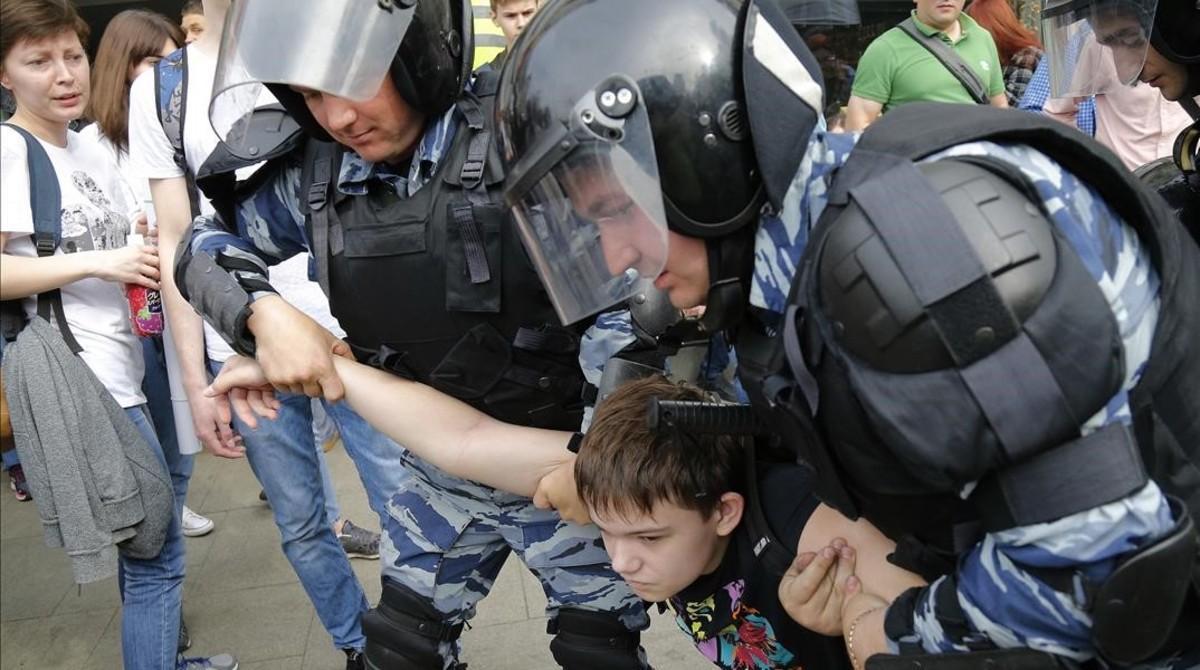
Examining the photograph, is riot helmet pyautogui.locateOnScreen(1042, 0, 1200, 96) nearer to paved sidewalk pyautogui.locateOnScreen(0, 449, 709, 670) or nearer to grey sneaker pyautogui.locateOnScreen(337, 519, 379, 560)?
paved sidewalk pyautogui.locateOnScreen(0, 449, 709, 670)

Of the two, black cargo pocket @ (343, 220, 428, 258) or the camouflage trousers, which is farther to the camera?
→ the camouflage trousers

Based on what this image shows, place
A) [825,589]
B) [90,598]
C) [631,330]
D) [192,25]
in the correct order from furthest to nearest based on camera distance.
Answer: [192,25], [90,598], [631,330], [825,589]

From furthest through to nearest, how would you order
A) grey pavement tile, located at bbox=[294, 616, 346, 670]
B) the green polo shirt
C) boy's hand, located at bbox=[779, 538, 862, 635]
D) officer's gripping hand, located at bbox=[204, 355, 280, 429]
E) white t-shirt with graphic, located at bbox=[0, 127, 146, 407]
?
the green polo shirt → grey pavement tile, located at bbox=[294, 616, 346, 670] → white t-shirt with graphic, located at bbox=[0, 127, 146, 407] → officer's gripping hand, located at bbox=[204, 355, 280, 429] → boy's hand, located at bbox=[779, 538, 862, 635]

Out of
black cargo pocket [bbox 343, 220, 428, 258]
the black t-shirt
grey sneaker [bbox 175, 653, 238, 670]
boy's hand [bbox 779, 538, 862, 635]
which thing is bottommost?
grey sneaker [bbox 175, 653, 238, 670]

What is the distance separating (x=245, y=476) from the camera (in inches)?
183

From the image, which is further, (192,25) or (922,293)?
(192,25)

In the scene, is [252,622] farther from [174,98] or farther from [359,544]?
[174,98]

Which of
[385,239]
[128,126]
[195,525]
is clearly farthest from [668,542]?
[195,525]

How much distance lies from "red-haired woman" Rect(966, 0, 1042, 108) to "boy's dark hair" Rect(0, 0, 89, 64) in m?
3.68

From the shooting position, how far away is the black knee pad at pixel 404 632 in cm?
204

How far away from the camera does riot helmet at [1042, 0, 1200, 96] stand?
173cm

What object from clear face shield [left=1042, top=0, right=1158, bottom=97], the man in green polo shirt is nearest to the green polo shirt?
the man in green polo shirt

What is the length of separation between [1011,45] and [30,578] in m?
4.76

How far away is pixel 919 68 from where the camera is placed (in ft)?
12.8
